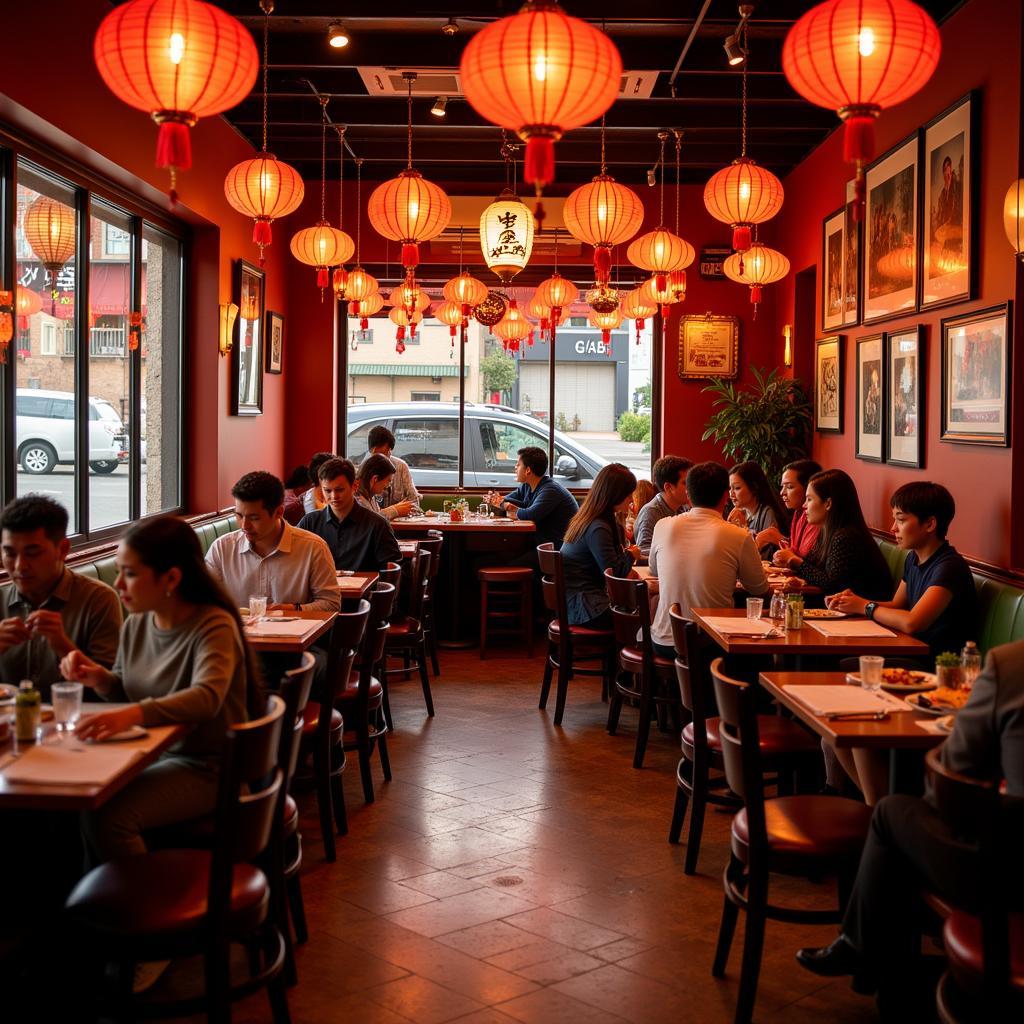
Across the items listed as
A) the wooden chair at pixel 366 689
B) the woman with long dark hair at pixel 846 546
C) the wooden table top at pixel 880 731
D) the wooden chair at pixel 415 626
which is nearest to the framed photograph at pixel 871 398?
the woman with long dark hair at pixel 846 546

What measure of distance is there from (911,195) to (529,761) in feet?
13.1

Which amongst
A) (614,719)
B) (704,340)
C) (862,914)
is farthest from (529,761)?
(704,340)

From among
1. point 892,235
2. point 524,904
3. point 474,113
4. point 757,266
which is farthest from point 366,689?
point 474,113

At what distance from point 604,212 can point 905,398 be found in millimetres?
2142

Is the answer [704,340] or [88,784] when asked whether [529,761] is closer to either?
[88,784]

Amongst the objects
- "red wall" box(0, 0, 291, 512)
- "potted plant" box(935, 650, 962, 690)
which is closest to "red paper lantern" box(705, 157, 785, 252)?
"red wall" box(0, 0, 291, 512)

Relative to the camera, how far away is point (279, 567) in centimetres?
491

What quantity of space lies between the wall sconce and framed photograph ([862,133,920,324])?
4.52 m

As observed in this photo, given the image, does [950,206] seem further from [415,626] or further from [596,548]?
[415,626]

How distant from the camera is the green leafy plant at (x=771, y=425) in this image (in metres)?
9.11

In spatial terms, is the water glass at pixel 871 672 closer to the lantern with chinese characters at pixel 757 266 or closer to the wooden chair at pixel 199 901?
the wooden chair at pixel 199 901

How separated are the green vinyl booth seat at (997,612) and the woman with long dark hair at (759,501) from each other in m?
1.63

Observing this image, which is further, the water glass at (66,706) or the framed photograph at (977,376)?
the framed photograph at (977,376)

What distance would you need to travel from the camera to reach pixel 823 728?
10.3 ft
